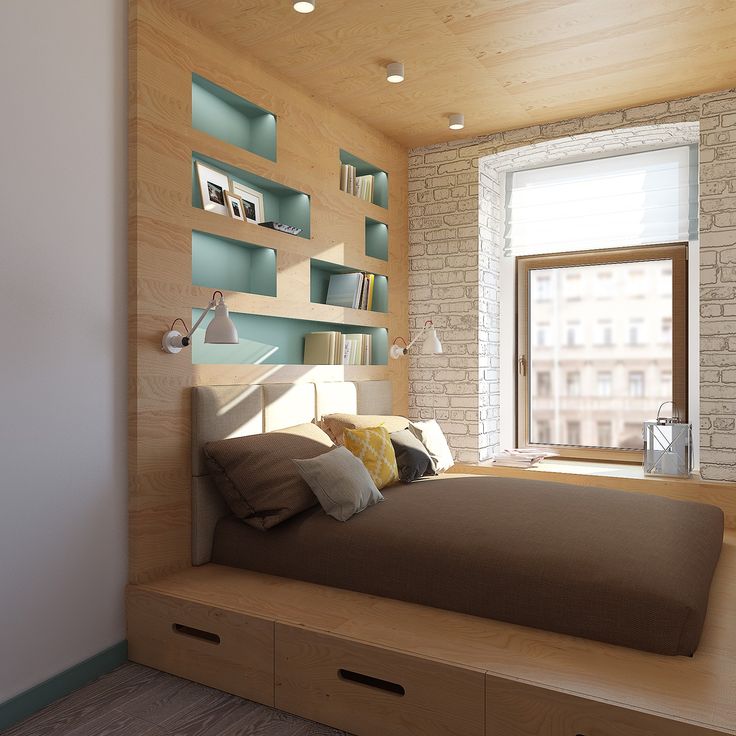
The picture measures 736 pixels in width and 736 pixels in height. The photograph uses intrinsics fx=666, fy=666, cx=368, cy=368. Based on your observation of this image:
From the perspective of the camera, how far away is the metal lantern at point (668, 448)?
12.5ft

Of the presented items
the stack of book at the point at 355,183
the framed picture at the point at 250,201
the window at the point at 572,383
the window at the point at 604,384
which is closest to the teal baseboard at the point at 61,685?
the framed picture at the point at 250,201

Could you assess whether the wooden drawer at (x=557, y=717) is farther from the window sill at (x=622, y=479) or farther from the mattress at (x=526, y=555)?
the window sill at (x=622, y=479)

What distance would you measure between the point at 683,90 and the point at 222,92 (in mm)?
2500

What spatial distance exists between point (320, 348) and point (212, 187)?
1.07m

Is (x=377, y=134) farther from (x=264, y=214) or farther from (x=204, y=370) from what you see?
(x=204, y=370)

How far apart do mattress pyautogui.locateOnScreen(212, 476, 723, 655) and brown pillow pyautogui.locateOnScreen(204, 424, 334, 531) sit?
64 millimetres

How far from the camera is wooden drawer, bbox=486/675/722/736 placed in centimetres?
165

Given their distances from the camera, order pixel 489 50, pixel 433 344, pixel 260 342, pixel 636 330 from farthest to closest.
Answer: pixel 636 330
pixel 433 344
pixel 260 342
pixel 489 50

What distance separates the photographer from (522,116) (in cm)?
404

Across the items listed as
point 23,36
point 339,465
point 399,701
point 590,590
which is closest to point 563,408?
point 339,465

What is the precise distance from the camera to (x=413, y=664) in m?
1.98

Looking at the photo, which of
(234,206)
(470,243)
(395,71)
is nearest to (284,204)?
(234,206)

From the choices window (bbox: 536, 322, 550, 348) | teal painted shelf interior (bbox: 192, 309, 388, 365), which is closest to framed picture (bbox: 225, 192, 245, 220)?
teal painted shelf interior (bbox: 192, 309, 388, 365)

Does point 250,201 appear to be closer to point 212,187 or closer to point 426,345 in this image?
point 212,187
